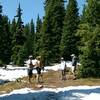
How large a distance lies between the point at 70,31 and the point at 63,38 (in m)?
1.69

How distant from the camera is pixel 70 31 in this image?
226 feet

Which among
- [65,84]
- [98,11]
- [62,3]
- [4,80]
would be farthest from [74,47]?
[65,84]

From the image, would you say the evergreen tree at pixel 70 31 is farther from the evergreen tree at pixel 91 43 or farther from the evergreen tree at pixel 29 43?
the evergreen tree at pixel 91 43

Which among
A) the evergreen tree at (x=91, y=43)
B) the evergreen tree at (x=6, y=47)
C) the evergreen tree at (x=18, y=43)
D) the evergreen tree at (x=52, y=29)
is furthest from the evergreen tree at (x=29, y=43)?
the evergreen tree at (x=91, y=43)

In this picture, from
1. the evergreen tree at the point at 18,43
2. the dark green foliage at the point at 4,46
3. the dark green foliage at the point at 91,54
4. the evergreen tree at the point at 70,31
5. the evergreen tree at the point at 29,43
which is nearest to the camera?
the dark green foliage at the point at 91,54

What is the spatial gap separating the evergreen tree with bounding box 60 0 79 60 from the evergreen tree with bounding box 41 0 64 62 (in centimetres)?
224

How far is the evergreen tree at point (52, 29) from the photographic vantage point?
69312 mm

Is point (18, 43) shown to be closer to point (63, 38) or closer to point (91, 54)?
point (63, 38)

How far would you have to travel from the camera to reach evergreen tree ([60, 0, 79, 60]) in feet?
221

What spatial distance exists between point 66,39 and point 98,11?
2743 centimetres

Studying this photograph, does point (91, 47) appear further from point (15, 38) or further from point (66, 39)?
point (15, 38)

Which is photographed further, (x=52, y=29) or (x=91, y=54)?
(x=52, y=29)

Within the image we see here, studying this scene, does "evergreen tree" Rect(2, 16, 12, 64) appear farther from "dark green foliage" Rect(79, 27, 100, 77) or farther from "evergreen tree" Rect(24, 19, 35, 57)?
"dark green foliage" Rect(79, 27, 100, 77)

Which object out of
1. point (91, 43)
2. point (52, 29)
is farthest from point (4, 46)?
point (91, 43)
